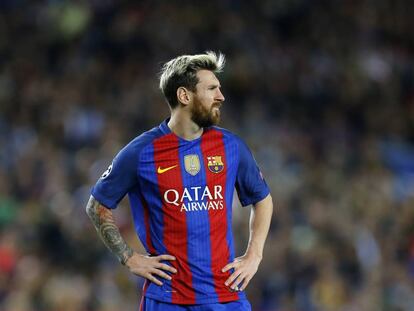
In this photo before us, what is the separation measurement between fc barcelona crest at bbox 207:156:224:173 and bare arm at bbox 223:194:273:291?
1.22 ft

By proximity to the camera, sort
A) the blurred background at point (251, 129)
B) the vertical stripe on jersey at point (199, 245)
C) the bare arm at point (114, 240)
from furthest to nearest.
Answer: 1. the blurred background at point (251, 129)
2. the bare arm at point (114, 240)
3. the vertical stripe on jersey at point (199, 245)

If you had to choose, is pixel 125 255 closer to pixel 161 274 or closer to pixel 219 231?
pixel 161 274

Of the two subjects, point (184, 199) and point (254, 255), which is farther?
point (254, 255)

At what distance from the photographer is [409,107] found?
13.8 meters

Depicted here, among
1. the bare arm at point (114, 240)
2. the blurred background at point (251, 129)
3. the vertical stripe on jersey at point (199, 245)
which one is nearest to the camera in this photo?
the vertical stripe on jersey at point (199, 245)

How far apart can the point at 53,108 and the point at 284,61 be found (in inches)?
129

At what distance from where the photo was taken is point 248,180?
19.1ft

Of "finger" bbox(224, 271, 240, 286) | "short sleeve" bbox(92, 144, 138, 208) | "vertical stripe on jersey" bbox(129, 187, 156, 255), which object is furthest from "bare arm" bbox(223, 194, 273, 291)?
"short sleeve" bbox(92, 144, 138, 208)

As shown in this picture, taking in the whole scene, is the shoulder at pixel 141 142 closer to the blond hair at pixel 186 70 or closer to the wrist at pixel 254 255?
the blond hair at pixel 186 70


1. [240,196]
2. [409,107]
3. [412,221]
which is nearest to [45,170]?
[412,221]

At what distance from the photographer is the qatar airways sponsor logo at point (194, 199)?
5.60 meters

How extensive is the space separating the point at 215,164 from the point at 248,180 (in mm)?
245

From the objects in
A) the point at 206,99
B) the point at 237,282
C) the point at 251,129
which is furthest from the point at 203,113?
the point at 251,129

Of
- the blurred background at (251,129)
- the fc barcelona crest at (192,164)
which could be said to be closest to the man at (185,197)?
the fc barcelona crest at (192,164)
